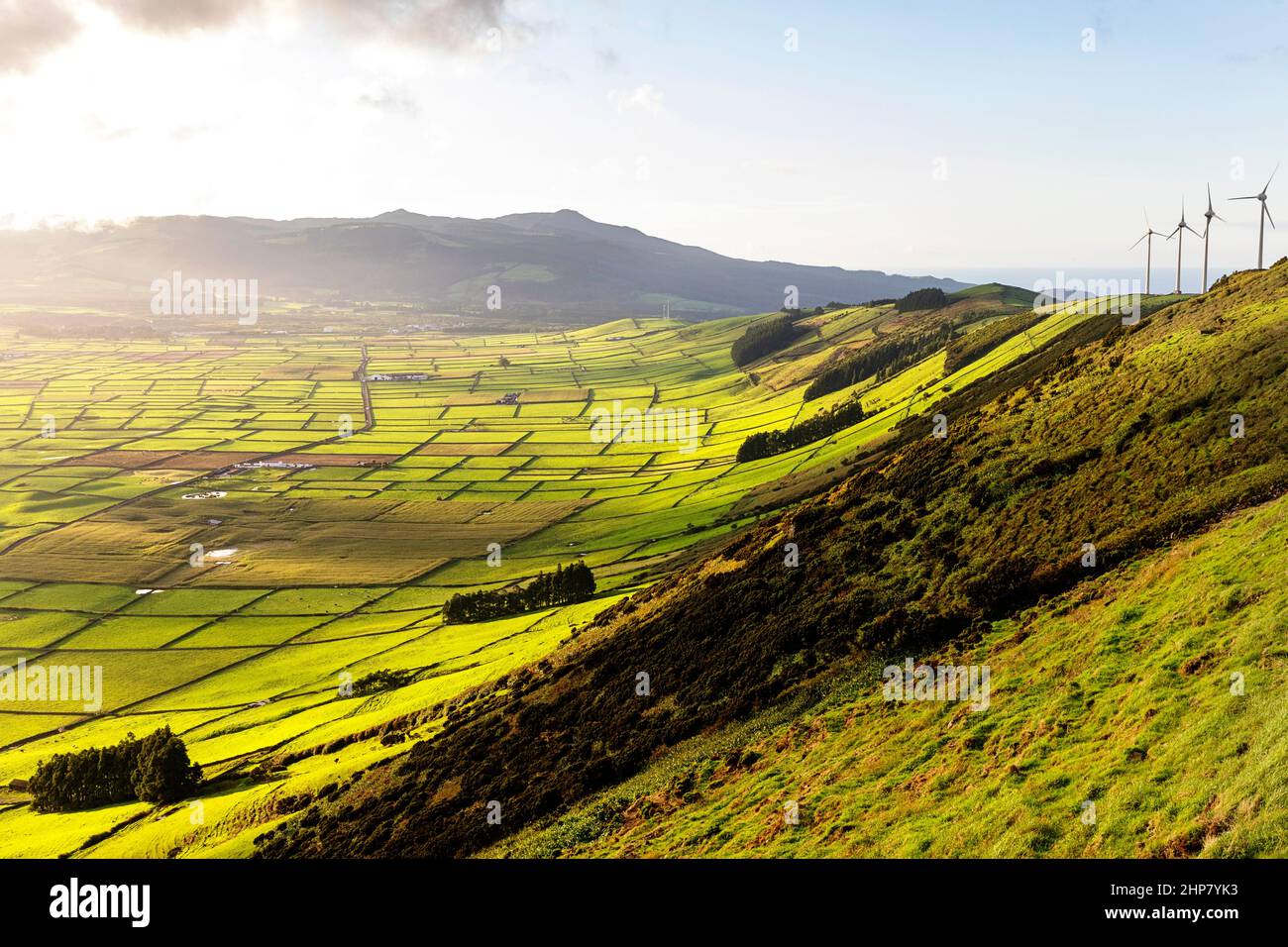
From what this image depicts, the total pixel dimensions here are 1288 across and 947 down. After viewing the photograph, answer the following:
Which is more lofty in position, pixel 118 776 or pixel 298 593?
pixel 298 593

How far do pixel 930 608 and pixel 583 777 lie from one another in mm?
22936

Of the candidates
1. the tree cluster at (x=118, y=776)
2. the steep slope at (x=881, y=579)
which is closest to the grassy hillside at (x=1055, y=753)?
the steep slope at (x=881, y=579)

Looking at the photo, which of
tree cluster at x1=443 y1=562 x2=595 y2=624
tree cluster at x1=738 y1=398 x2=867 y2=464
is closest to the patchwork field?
tree cluster at x1=443 y1=562 x2=595 y2=624

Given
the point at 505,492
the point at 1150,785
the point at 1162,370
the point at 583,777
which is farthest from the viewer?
the point at 505,492

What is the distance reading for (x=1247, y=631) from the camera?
Answer: 32281mm

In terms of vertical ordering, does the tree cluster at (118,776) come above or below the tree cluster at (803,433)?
below

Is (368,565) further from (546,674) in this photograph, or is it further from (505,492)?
(546,674)

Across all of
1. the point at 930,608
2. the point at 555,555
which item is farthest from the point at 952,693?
the point at 555,555

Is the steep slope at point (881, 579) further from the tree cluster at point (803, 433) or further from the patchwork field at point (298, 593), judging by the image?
the tree cluster at point (803, 433)

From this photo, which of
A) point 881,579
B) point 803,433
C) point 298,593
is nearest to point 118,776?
point 298,593

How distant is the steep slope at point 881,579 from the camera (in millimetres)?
49656

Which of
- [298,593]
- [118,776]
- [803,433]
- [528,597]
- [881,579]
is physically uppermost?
[803,433]

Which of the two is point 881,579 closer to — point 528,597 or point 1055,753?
point 1055,753

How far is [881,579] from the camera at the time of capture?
60.0m
